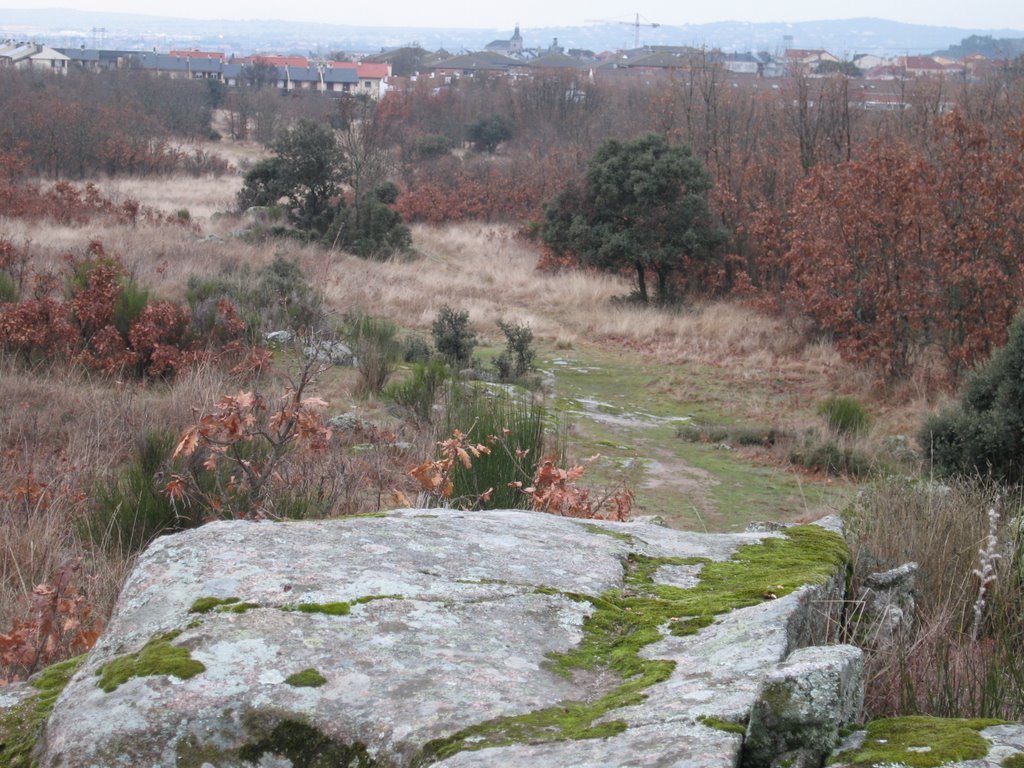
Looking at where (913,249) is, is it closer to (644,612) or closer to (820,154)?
(820,154)

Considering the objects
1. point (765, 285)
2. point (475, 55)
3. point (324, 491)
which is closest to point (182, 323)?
point (324, 491)

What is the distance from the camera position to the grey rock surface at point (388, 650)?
1.72 metres

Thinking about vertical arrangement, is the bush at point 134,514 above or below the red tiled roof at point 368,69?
below

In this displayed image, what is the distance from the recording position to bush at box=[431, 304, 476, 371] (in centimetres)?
1256

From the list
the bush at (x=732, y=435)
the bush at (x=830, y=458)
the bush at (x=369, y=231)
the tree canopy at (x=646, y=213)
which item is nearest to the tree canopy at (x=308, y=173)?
the bush at (x=369, y=231)

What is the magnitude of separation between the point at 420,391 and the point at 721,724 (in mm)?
7762

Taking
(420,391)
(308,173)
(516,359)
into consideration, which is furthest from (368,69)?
(420,391)

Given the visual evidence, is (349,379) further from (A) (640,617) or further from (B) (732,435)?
(A) (640,617)

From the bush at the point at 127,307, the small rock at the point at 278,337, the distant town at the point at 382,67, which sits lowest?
the small rock at the point at 278,337

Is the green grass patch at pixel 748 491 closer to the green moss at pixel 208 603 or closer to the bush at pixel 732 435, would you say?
the bush at pixel 732 435

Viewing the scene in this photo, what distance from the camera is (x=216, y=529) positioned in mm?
2543

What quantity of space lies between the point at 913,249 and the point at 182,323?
30.9 feet

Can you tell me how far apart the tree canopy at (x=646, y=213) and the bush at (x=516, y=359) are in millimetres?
6465

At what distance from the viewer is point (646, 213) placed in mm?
19484
